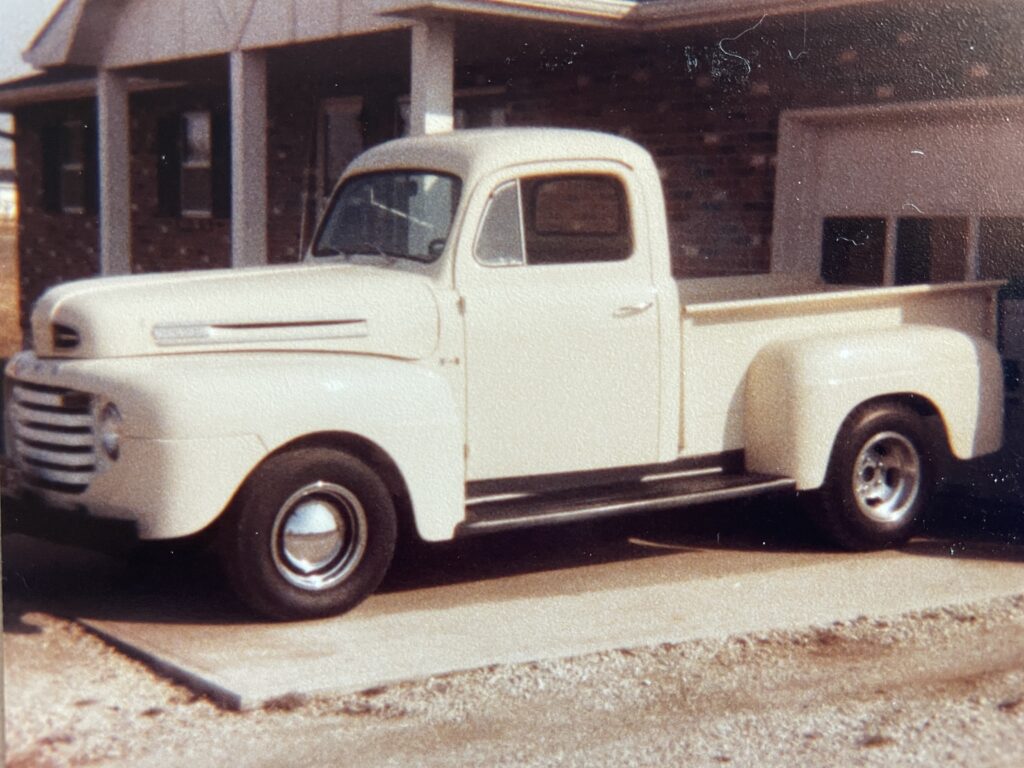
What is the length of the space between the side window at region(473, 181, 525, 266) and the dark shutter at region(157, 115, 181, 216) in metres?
11.9

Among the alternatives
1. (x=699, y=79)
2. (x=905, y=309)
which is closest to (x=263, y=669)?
(x=905, y=309)

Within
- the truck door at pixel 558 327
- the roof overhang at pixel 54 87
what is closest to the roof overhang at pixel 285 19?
the roof overhang at pixel 54 87

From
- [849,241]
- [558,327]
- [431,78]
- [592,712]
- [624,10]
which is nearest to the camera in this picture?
[592,712]

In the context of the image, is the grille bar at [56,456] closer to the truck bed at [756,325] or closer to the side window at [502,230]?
the side window at [502,230]

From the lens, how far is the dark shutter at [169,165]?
713 inches

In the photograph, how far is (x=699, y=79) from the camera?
11109 millimetres

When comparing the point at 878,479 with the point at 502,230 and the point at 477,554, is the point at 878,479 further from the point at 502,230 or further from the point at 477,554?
the point at 502,230

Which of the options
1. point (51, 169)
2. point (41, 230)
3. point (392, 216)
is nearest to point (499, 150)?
point (392, 216)

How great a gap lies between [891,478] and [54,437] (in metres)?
4.31

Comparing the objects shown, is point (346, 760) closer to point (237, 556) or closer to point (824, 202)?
point (237, 556)

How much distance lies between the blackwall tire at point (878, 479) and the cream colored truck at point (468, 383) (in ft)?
0.05

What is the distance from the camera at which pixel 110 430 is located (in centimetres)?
594

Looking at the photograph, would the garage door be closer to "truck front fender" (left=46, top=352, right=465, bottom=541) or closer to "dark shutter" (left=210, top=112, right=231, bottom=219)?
"truck front fender" (left=46, top=352, right=465, bottom=541)

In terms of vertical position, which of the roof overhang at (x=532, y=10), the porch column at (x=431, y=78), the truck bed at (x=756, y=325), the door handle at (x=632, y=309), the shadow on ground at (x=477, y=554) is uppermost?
the roof overhang at (x=532, y=10)
